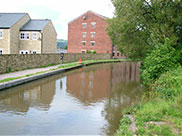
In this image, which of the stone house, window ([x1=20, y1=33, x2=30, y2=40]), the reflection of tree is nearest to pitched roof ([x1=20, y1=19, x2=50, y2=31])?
the stone house

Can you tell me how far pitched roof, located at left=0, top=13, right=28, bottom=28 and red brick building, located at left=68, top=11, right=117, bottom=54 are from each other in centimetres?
2298

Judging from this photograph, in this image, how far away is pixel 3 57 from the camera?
17328 mm

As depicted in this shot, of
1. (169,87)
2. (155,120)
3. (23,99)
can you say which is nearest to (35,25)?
(23,99)

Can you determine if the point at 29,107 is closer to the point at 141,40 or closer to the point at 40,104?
the point at 40,104

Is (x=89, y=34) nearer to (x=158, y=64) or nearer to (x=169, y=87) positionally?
(x=158, y=64)

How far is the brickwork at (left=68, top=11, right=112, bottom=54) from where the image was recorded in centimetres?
5869

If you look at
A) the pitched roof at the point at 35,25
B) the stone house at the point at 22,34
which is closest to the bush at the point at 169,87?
the stone house at the point at 22,34

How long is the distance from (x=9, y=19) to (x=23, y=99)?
31.9 m

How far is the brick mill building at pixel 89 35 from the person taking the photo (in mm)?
58719

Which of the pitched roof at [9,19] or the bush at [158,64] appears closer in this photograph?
the bush at [158,64]

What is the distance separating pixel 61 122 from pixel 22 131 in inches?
49.9

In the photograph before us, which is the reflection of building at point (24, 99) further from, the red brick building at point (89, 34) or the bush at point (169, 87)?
the red brick building at point (89, 34)

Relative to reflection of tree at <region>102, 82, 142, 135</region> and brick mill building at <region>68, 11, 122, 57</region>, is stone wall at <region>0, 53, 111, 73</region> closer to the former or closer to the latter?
reflection of tree at <region>102, 82, 142, 135</region>

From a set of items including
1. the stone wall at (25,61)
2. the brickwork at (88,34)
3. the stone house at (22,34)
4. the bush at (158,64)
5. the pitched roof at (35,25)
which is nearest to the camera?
the bush at (158,64)
